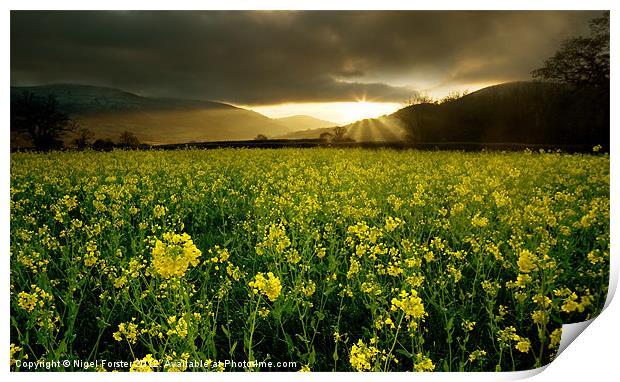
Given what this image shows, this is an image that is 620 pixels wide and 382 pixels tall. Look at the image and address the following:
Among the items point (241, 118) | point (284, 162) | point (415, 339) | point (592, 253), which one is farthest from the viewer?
point (284, 162)

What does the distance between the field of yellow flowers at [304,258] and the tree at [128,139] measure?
Result: 0.30ft

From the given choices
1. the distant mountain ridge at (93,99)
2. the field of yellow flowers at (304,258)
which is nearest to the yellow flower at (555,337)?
the field of yellow flowers at (304,258)

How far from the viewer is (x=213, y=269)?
111 inches

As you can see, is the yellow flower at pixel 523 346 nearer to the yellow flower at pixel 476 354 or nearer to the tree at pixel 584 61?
the yellow flower at pixel 476 354

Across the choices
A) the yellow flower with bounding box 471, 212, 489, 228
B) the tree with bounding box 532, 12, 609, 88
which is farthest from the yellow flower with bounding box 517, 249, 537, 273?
the tree with bounding box 532, 12, 609, 88

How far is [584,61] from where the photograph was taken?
9.66 feet

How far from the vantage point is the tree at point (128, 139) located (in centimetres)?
305

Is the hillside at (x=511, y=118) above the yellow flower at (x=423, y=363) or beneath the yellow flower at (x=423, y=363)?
above

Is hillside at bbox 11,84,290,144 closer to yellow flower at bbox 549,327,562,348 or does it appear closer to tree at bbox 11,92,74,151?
tree at bbox 11,92,74,151

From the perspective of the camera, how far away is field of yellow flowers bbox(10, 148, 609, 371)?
255cm
